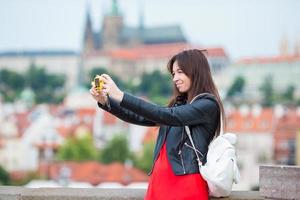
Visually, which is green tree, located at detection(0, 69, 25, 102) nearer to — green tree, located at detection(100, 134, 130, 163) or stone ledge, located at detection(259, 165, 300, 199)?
green tree, located at detection(100, 134, 130, 163)

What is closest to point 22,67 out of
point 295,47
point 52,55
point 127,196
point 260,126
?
point 52,55

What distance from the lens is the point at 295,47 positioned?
88.4 meters

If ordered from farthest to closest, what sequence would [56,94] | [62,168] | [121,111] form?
[56,94] → [62,168] → [121,111]

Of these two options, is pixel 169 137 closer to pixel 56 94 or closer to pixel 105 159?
pixel 105 159

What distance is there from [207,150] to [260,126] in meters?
55.1

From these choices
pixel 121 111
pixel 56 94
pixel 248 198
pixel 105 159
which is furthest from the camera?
pixel 56 94

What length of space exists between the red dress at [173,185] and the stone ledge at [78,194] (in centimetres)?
45

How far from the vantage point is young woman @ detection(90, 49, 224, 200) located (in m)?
2.15

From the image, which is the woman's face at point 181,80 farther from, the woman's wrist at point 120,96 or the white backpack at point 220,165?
the woman's wrist at point 120,96

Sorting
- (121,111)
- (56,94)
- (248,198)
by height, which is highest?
(121,111)

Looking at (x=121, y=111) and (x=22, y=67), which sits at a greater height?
(x=121, y=111)

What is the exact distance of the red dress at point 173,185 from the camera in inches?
85.7

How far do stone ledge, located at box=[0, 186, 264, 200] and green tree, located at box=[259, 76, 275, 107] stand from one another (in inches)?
2709

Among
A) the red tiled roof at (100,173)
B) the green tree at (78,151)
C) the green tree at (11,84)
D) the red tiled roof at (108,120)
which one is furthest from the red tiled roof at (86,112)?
the red tiled roof at (100,173)
